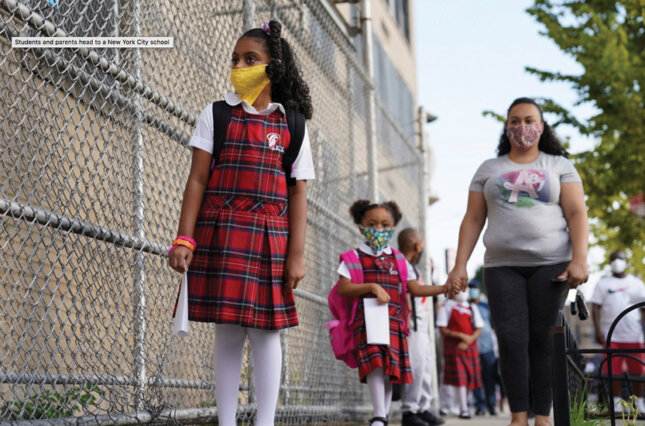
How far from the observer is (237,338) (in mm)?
3617

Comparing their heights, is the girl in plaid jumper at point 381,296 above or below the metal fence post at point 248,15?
below

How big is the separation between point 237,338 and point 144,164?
99cm

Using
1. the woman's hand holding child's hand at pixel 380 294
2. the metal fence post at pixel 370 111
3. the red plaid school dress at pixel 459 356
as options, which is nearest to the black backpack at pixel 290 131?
the woman's hand holding child's hand at pixel 380 294

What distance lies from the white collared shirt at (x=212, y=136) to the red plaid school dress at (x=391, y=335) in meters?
2.20

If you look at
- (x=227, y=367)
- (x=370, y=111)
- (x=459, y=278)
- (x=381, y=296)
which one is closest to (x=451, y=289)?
(x=459, y=278)

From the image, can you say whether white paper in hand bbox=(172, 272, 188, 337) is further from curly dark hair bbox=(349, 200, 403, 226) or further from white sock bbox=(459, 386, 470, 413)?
white sock bbox=(459, 386, 470, 413)

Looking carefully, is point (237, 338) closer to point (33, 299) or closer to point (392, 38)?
point (33, 299)

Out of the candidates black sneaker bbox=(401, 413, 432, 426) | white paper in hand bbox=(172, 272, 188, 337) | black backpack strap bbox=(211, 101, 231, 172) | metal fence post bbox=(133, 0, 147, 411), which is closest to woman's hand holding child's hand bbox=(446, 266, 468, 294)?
metal fence post bbox=(133, 0, 147, 411)

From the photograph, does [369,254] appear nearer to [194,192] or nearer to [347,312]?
[347,312]

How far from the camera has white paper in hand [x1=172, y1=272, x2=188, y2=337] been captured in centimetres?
331

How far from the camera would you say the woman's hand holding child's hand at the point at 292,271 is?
3604mm

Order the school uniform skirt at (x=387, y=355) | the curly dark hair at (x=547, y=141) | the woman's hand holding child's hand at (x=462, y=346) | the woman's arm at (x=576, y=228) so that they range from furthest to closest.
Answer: the woman's hand holding child's hand at (x=462, y=346), the school uniform skirt at (x=387, y=355), the curly dark hair at (x=547, y=141), the woman's arm at (x=576, y=228)

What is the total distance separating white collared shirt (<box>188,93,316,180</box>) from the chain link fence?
43cm

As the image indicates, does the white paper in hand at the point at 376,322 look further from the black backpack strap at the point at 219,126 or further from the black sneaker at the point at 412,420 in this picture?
the black backpack strap at the point at 219,126
